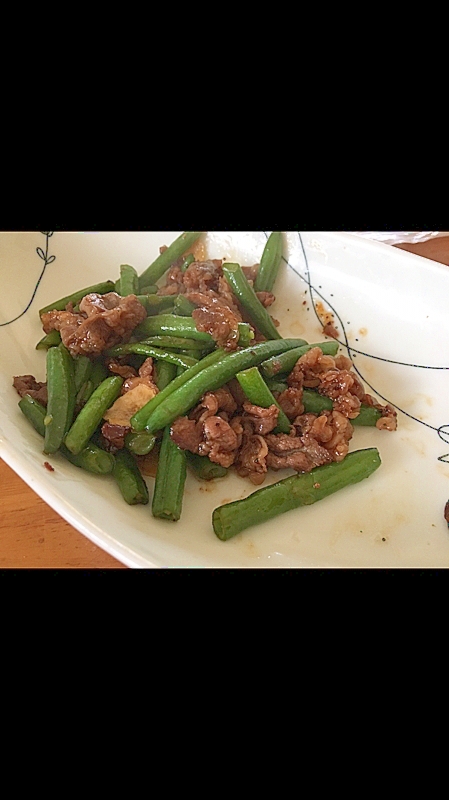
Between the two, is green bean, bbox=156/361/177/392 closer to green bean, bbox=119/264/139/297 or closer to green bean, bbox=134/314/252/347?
green bean, bbox=134/314/252/347

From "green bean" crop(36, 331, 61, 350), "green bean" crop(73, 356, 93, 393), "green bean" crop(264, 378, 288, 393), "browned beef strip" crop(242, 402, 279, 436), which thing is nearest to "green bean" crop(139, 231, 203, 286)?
"green bean" crop(36, 331, 61, 350)

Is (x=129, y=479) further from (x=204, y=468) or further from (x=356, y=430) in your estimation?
(x=356, y=430)

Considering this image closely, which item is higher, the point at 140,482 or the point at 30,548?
the point at 140,482

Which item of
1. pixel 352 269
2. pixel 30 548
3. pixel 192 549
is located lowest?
pixel 30 548

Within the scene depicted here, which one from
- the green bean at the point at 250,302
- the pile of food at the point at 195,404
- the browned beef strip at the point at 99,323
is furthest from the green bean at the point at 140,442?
the green bean at the point at 250,302

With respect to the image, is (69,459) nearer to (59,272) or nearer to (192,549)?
(192,549)

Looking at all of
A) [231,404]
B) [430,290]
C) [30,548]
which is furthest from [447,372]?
[30,548]

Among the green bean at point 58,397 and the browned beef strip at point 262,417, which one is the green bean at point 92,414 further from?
the browned beef strip at point 262,417

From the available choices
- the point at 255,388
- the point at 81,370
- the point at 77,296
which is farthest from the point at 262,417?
the point at 77,296
